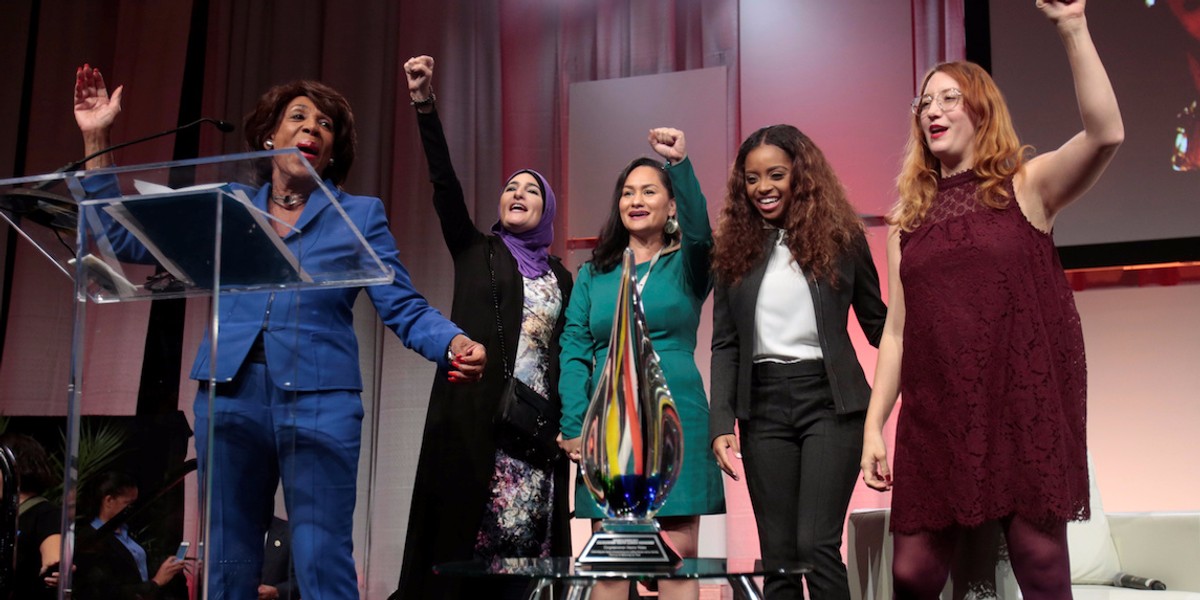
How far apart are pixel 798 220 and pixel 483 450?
3.22ft

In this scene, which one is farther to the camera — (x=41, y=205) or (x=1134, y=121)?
(x=1134, y=121)

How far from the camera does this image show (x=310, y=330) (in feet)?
6.70

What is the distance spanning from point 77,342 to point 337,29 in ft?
11.1

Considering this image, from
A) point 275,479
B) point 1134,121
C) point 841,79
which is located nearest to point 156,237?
point 275,479

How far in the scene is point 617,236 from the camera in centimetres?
280

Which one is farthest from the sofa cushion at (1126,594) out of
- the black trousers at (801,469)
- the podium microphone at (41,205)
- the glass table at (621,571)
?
the podium microphone at (41,205)

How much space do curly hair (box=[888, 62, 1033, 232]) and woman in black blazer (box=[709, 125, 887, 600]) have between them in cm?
28

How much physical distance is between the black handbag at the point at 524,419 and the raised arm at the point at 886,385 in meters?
0.86

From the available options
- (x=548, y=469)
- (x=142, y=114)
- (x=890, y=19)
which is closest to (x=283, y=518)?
(x=548, y=469)

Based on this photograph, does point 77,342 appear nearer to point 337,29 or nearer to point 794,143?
point 794,143

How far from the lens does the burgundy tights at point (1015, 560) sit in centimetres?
179

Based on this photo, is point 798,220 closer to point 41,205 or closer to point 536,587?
point 536,587

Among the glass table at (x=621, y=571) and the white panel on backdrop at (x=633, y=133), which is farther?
the white panel on backdrop at (x=633, y=133)

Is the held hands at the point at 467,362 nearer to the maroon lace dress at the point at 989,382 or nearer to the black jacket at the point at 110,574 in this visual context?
the black jacket at the point at 110,574
